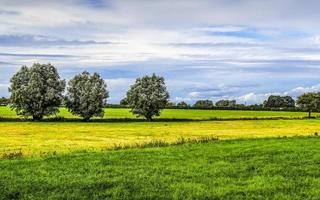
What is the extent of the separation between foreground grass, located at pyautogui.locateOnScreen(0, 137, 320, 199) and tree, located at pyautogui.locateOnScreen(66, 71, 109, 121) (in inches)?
3513

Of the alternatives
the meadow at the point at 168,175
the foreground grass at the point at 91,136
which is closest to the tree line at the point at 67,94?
the foreground grass at the point at 91,136

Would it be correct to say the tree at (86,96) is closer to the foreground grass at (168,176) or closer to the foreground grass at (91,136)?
the foreground grass at (91,136)

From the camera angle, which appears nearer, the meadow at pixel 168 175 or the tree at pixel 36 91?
the meadow at pixel 168 175

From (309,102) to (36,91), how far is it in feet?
345

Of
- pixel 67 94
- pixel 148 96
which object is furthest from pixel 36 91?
pixel 148 96

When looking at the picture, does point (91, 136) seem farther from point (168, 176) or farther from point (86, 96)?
point (86, 96)

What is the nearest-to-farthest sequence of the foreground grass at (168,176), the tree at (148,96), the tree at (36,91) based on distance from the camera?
1. the foreground grass at (168,176)
2. the tree at (36,91)
3. the tree at (148,96)

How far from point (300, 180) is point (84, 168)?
9.85 meters

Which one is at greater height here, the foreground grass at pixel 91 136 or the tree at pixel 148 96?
the tree at pixel 148 96

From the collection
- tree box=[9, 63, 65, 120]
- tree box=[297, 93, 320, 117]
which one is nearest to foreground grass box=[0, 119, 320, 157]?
tree box=[9, 63, 65, 120]

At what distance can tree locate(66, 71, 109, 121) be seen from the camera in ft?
393

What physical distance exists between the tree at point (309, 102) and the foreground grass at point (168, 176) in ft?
518

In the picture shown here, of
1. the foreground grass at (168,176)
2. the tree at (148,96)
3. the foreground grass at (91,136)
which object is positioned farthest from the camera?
the tree at (148,96)

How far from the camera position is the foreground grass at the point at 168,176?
18.5m
